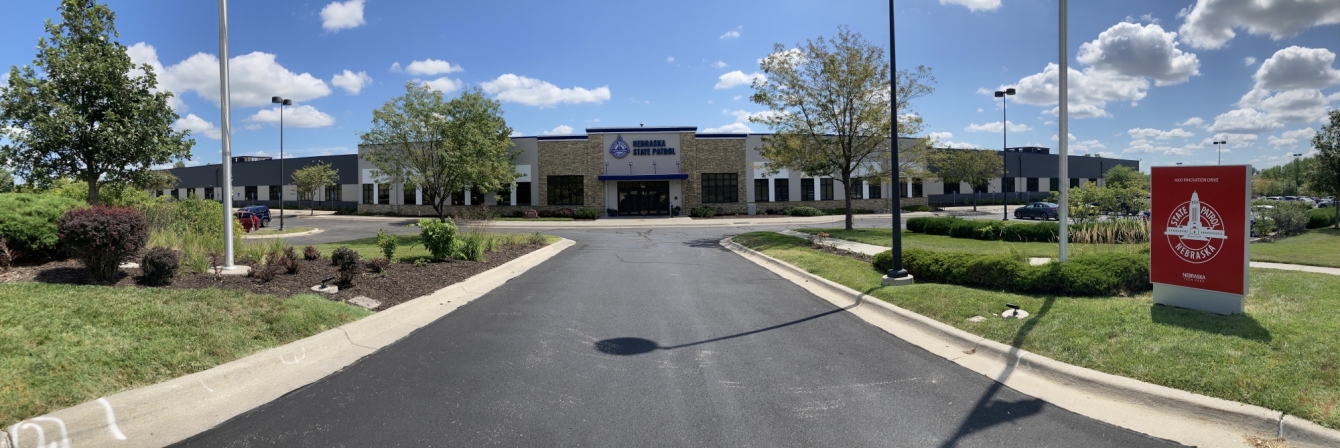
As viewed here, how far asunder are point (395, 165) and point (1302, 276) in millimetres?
28069

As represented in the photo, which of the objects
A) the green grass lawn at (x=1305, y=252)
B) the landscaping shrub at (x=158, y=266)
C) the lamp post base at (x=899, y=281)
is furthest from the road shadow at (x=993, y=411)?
the green grass lawn at (x=1305, y=252)

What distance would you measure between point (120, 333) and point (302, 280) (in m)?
3.85

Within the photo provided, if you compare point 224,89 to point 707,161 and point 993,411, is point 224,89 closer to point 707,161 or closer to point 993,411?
point 993,411

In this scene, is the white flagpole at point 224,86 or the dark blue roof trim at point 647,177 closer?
the white flagpole at point 224,86

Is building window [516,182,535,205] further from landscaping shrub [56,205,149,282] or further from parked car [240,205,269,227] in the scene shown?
landscaping shrub [56,205,149,282]

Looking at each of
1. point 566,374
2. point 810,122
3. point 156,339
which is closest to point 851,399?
point 566,374

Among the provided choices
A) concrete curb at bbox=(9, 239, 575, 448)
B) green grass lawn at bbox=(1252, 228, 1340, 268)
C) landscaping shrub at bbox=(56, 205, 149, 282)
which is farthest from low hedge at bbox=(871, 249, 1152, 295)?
landscaping shrub at bbox=(56, 205, 149, 282)

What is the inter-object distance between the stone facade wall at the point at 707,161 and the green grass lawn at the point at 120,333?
40.7 meters

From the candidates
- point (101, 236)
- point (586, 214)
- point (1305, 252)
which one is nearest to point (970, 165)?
point (586, 214)

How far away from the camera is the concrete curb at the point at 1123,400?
14.1 feet

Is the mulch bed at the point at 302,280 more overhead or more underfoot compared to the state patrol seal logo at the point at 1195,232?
more underfoot

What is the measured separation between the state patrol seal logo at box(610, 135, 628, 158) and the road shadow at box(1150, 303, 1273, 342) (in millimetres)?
41447

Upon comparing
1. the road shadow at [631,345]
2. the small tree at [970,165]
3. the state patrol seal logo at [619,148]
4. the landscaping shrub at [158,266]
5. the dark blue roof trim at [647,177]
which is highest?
the state patrol seal logo at [619,148]

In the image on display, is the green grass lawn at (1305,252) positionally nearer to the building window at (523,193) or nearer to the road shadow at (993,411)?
the road shadow at (993,411)
